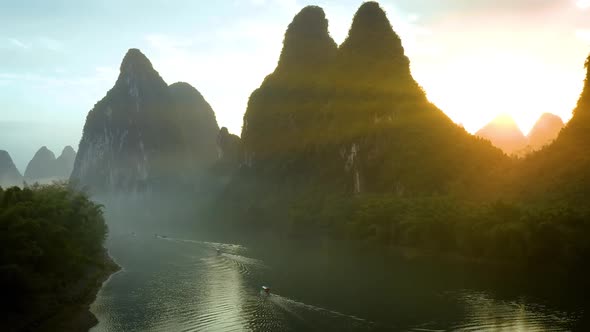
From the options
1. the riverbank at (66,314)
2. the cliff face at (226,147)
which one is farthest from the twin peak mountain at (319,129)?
the riverbank at (66,314)

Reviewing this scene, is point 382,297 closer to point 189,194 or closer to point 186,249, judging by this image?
point 186,249

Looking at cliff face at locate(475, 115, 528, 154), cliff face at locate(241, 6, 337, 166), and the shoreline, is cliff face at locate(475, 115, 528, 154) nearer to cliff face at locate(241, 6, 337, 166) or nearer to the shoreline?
cliff face at locate(241, 6, 337, 166)

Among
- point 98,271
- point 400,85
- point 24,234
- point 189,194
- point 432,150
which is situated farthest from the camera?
point 189,194

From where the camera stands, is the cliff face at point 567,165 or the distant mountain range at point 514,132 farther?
the distant mountain range at point 514,132

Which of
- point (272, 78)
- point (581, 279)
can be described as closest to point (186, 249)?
point (581, 279)

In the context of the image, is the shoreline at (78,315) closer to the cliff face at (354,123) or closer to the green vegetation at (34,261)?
the green vegetation at (34,261)

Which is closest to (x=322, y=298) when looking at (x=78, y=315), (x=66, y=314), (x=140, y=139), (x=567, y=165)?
(x=78, y=315)

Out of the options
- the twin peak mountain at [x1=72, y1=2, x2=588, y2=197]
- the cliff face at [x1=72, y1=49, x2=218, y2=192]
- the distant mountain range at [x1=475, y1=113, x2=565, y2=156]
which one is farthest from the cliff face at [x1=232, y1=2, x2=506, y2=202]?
the distant mountain range at [x1=475, y1=113, x2=565, y2=156]
